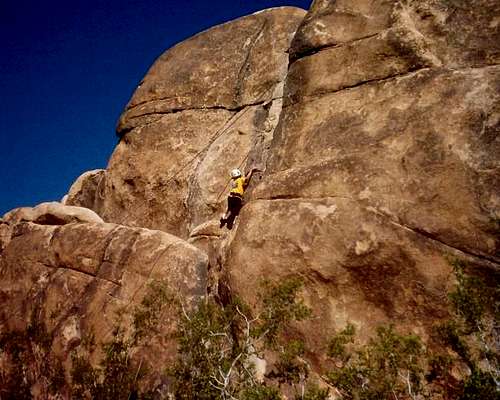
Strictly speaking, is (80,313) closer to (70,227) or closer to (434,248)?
(70,227)

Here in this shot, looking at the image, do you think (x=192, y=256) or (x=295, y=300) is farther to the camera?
(x=192, y=256)

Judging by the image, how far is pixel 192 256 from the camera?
43.1 feet

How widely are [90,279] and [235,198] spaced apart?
19.8ft

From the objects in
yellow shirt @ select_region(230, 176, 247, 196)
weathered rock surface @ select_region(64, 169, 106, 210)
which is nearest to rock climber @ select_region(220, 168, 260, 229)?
yellow shirt @ select_region(230, 176, 247, 196)

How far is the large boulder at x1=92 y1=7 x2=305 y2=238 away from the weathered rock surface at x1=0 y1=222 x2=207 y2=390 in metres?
3.45

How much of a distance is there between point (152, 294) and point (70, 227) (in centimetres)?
565

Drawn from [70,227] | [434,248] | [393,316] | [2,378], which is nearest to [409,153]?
[434,248]

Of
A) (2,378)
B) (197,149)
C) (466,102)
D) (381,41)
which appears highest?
(381,41)

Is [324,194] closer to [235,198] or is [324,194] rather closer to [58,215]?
[235,198]

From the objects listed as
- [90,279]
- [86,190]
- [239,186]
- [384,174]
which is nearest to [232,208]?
[239,186]

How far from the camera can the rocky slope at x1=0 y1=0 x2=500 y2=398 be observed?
28.9 feet

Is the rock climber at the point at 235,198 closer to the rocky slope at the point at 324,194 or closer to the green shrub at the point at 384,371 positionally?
the rocky slope at the point at 324,194

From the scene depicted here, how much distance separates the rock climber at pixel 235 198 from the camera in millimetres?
14000

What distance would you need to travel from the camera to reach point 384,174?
9.66 m
